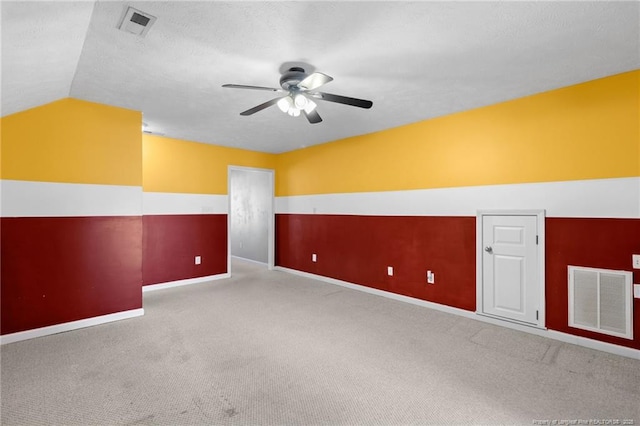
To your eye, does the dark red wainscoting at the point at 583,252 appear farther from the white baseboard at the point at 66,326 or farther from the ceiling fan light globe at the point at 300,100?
the white baseboard at the point at 66,326

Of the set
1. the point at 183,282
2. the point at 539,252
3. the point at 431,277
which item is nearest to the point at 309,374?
the point at 431,277

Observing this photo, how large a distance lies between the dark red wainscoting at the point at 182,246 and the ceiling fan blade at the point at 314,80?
3.86m

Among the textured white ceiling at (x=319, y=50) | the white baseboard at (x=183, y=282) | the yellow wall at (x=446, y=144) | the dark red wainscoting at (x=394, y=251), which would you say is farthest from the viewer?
the white baseboard at (x=183, y=282)

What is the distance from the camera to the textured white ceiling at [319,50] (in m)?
1.86

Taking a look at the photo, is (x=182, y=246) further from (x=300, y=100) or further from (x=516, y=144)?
(x=516, y=144)

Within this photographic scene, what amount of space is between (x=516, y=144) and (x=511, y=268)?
143 cm

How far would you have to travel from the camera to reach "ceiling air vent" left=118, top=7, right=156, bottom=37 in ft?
6.23

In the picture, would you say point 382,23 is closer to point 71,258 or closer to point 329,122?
point 329,122

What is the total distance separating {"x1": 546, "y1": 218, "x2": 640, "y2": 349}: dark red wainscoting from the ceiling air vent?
13.2ft

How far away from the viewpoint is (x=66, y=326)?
10.9ft

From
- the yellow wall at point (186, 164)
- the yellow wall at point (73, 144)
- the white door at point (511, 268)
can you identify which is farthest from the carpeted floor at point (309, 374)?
the yellow wall at point (186, 164)

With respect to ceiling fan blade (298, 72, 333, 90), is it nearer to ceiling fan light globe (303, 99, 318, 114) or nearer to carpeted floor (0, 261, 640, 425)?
ceiling fan light globe (303, 99, 318, 114)

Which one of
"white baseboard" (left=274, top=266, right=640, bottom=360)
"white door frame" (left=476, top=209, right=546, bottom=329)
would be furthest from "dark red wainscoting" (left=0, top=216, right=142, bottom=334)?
"white door frame" (left=476, top=209, right=546, bottom=329)

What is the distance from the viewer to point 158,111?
385 cm
